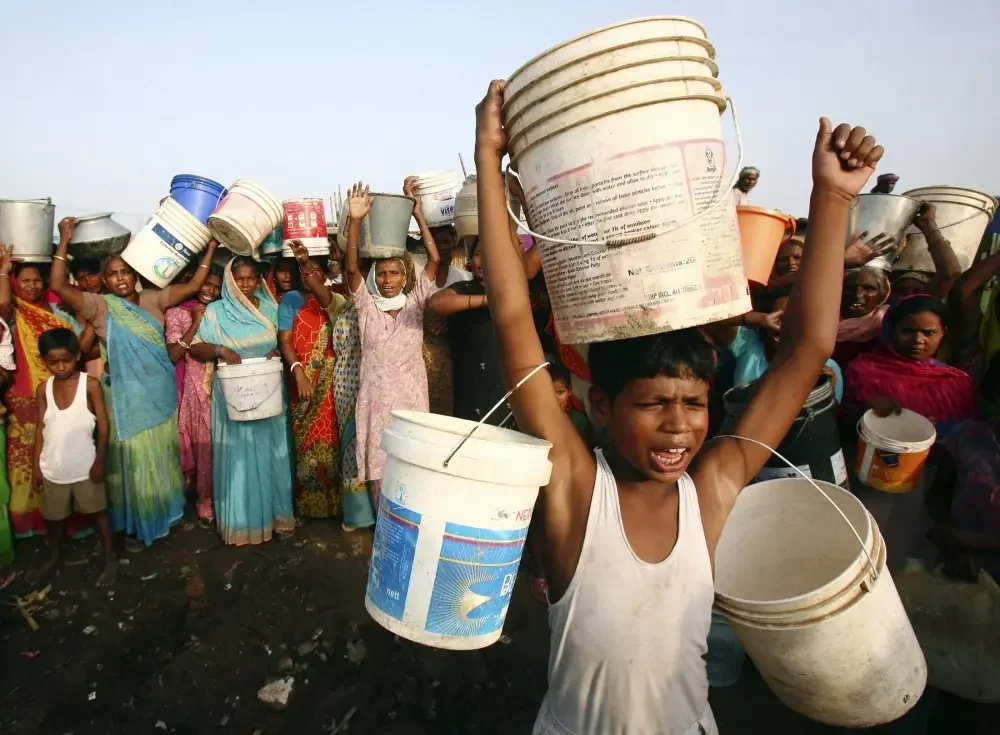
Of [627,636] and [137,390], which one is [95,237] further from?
[627,636]

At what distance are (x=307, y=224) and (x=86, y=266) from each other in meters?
1.88

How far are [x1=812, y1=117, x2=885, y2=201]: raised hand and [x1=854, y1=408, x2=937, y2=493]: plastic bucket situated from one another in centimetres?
153

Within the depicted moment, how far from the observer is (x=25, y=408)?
4500 millimetres

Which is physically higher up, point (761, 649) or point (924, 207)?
point (924, 207)

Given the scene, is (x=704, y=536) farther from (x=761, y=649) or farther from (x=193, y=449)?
(x=193, y=449)

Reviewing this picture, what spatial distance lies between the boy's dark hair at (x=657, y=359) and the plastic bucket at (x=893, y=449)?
1484 millimetres

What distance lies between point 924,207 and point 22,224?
674 cm

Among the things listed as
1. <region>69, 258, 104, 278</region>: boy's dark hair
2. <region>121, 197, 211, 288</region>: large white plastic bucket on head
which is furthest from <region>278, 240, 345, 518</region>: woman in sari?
<region>69, 258, 104, 278</region>: boy's dark hair

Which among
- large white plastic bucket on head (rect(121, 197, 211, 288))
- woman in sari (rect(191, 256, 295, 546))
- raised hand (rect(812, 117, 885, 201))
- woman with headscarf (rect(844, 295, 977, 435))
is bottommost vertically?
woman in sari (rect(191, 256, 295, 546))

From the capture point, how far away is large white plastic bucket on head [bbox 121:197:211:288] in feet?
14.8

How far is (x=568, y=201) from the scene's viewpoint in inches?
51.4

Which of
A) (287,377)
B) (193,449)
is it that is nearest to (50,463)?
(193,449)

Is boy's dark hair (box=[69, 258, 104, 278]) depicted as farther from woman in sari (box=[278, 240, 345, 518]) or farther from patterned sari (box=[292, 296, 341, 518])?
patterned sari (box=[292, 296, 341, 518])

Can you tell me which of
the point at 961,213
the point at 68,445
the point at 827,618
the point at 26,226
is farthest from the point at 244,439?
the point at 961,213
